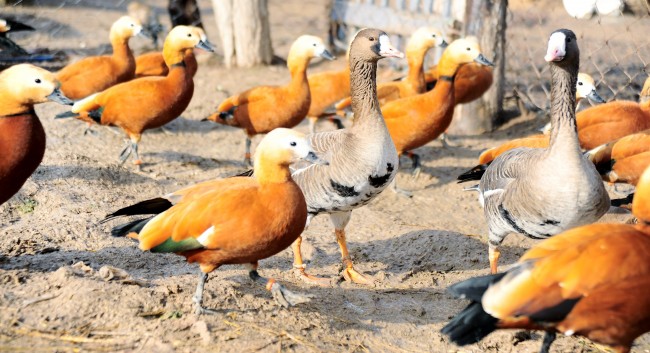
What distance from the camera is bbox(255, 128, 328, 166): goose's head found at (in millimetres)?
4066

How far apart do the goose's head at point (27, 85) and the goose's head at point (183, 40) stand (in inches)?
106

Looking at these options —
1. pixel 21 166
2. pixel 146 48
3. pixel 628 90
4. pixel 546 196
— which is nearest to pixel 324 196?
pixel 546 196

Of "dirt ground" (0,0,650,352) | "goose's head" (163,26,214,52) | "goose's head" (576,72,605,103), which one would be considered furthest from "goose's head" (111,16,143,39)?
"goose's head" (576,72,605,103)

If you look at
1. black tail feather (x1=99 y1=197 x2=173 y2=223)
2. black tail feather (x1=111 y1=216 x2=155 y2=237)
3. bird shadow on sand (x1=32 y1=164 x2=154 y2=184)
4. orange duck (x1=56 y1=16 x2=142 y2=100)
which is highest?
black tail feather (x1=99 y1=197 x2=173 y2=223)

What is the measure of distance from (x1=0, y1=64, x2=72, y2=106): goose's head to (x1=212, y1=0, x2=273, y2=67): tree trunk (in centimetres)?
556

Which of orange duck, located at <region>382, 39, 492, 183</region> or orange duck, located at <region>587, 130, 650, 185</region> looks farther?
orange duck, located at <region>382, 39, 492, 183</region>

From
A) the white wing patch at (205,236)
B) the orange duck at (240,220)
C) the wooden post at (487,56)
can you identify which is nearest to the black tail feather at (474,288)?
the orange duck at (240,220)

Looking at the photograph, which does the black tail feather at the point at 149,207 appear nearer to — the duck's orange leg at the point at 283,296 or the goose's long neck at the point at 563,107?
the duck's orange leg at the point at 283,296

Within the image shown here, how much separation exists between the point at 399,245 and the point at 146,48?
6.47 m

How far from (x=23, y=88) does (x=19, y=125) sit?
0.21m

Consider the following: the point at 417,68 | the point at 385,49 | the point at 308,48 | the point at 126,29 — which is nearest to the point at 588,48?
the point at 417,68

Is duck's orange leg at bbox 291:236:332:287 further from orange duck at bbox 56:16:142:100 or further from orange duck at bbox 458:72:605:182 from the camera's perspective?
orange duck at bbox 56:16:142:100

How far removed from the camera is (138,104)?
6.79 m

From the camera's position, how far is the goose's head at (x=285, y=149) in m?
4.07
